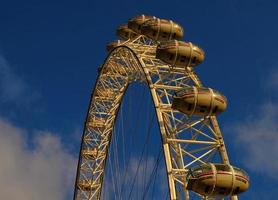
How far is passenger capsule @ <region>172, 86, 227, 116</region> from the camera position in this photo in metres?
26.5

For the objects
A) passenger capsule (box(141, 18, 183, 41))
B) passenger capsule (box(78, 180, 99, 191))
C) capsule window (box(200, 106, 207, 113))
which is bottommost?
capsule window (box(200, 106, 207, 113))

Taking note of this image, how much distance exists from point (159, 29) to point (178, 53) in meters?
4.64

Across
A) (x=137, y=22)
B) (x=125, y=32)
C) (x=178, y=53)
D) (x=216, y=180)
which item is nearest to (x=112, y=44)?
(x=125, y=32)

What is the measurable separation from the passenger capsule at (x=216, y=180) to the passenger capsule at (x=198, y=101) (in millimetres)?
3825

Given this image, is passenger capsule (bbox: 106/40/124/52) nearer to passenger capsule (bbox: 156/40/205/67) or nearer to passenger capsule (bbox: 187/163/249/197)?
passenger capsule (bbox: 156/40/205/67)

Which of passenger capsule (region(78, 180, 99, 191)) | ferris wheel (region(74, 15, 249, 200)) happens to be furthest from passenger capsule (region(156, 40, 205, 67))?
passenger capsule (region(78, 180, 99, 191))

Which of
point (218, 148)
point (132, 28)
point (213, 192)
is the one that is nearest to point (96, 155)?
point (132, 28)

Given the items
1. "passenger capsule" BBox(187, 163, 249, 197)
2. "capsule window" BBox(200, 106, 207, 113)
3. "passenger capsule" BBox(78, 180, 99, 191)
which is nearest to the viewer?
"passenger capsule" BBox(187, 163, 249, 197)

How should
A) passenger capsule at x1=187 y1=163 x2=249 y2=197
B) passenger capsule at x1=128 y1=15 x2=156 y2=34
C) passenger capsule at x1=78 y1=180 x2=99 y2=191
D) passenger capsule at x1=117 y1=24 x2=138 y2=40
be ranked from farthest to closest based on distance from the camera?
passenger capsule at x1=78 y1=180 x2=99 y2=191 → passenger capsule at x1=117 y1=24 x2=138 y2=40 → passenger capsule at x1=128 y1=15 x2=156 y2=34 → passenger capsule at x1=187 y1=163 x2=249 y2=197

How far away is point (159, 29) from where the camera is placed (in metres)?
34.0

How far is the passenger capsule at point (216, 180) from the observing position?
23156 millimetres

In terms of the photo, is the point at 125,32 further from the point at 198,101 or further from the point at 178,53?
the point at 198,101

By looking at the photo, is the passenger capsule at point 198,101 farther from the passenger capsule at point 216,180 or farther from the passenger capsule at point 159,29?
the passenger capsule at point 159,29

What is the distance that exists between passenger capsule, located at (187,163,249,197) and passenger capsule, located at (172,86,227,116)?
3825 millimetres
